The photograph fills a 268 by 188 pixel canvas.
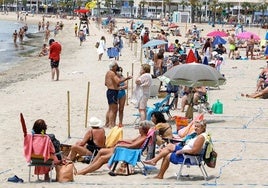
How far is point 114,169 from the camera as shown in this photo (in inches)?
382

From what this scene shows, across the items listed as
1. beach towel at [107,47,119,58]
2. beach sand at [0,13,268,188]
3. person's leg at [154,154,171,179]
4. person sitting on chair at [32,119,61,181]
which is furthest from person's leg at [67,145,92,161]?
beach towel at [107,47,119,58]

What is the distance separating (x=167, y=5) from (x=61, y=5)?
41.5 m

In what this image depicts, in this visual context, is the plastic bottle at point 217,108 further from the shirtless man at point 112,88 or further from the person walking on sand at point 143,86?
the shirtless man at point 112,88

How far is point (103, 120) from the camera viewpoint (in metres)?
14.8

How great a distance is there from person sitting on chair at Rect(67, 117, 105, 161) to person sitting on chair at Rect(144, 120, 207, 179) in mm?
1192

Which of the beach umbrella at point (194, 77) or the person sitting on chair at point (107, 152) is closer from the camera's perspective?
the person sitting on chair at point (107, 152)

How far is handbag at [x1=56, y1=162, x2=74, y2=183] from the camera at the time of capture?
30.2 feet

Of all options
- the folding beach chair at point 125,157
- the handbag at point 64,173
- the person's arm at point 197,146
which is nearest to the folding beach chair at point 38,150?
the handbag at point 64,173

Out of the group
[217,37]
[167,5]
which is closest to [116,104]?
[217,37]

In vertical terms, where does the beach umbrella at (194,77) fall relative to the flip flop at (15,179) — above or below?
above

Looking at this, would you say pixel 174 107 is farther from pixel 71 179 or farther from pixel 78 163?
pixel 71 179

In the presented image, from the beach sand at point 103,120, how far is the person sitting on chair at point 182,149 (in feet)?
0.95

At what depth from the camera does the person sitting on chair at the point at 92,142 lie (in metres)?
10.3

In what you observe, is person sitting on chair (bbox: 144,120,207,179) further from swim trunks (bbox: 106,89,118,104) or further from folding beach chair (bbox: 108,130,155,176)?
swim trunks (bbox: 106,89,118,104)
